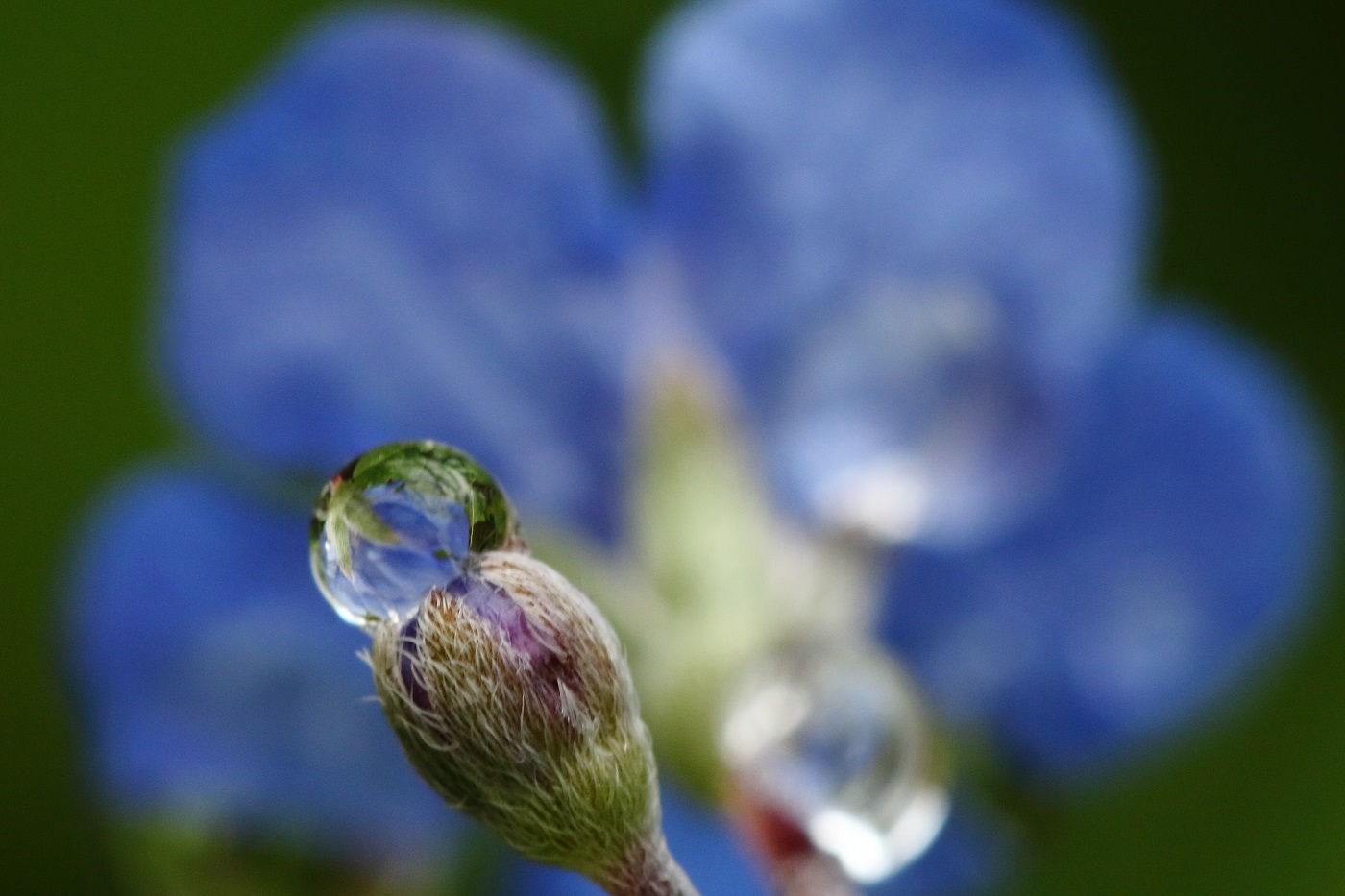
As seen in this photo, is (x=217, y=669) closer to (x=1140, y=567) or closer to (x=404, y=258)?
(x=404, y=258)

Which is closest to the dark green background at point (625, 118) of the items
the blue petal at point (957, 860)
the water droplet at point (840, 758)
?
the blue petal at point (957, 860)

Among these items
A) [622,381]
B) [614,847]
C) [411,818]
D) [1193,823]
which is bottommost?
[614,847]

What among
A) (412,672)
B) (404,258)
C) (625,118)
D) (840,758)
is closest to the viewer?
(412,672)

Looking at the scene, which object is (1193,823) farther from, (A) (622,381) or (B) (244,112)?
(B) (244,112)

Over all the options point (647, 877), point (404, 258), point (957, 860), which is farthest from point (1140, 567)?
point (647, 877)

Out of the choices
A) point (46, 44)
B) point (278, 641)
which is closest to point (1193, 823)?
point (278, 641)

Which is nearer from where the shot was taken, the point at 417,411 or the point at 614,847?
the point at 614,847
